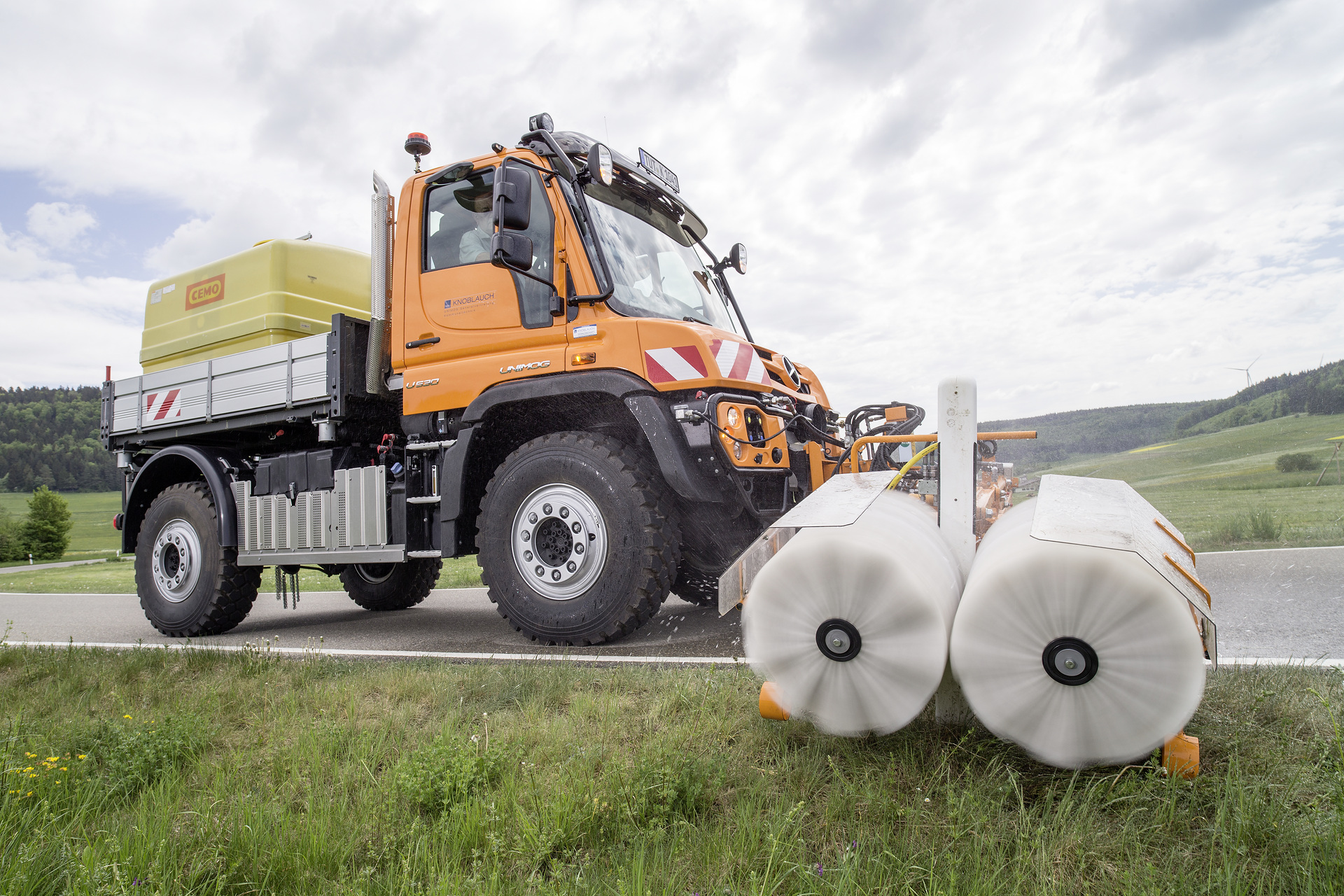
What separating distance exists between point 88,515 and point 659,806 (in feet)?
365

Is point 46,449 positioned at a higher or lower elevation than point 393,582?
higher

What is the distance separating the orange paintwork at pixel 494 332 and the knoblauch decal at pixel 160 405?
271cm

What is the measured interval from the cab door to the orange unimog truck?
16mm

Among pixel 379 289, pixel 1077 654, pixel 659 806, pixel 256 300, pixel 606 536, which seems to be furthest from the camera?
pixel 256 300

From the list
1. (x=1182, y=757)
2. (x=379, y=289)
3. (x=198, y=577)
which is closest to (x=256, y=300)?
(x=379, y=289)

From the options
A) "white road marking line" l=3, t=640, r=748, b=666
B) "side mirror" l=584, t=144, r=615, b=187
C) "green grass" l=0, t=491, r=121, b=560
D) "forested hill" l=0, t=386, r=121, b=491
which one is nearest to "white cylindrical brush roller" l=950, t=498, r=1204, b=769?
"white road marking line" l=3, t=640, r=748, b=666

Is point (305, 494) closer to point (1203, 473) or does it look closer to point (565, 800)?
point (565, 800)

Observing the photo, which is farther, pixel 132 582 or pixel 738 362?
pixel 132 582

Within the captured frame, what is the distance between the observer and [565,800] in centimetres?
195

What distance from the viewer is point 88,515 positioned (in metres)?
89.4

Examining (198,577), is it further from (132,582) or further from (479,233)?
(132,582)

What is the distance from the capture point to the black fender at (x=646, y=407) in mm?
4281

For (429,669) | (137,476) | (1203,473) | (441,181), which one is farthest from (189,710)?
(1203,473)

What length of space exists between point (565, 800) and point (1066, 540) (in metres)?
1.41
